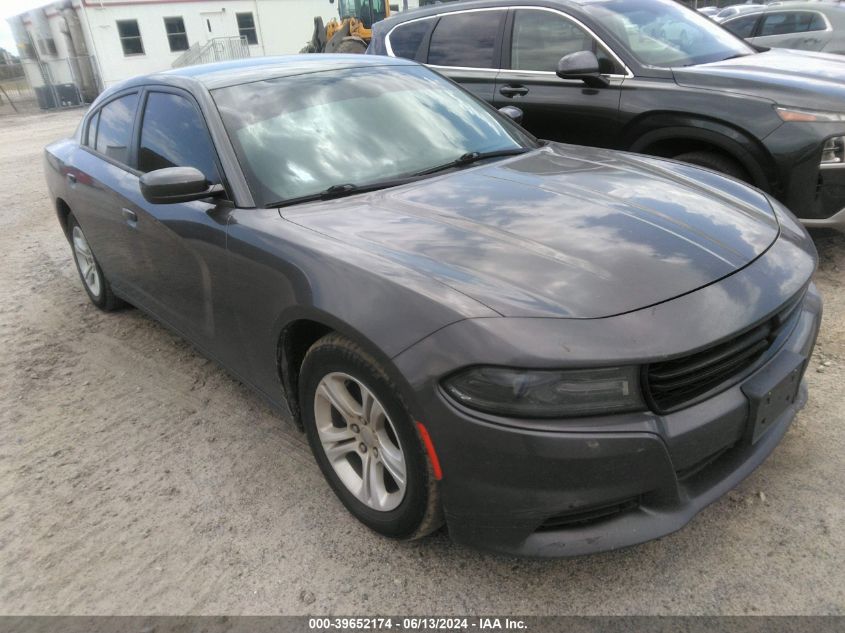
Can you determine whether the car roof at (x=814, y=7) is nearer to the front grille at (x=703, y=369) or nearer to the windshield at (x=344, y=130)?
the windshield at (x=344, y=130)

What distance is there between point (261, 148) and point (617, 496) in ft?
6.53

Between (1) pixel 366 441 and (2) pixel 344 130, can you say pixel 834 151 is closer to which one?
(2) pixel 344 130

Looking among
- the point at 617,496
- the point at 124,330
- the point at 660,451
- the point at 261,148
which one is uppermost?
the point at 261,148

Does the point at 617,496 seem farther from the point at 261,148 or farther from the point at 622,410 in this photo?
the point at 261,148

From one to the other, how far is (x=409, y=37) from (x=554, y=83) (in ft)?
5.52

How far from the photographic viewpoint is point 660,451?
181 cm

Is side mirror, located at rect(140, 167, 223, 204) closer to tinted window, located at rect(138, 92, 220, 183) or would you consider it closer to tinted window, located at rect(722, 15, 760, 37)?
tinted window, located at rect(138, 92, 220, 183)

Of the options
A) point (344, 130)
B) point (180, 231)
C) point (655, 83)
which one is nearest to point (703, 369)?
point (344, 130)

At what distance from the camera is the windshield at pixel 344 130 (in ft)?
9.07

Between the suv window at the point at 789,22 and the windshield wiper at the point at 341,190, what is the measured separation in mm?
9604

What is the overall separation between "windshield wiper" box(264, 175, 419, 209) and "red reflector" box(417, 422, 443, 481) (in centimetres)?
117

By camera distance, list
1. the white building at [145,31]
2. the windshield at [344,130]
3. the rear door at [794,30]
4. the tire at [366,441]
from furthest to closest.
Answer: the white building at [145,31] < the rear door at [794,30] < the windshield at [344,130] < the tire at [366,441]

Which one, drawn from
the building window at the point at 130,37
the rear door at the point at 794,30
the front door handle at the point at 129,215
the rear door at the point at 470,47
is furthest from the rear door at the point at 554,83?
the building window at the point at 130,37

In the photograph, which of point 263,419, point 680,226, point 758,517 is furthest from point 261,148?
point 758,517
